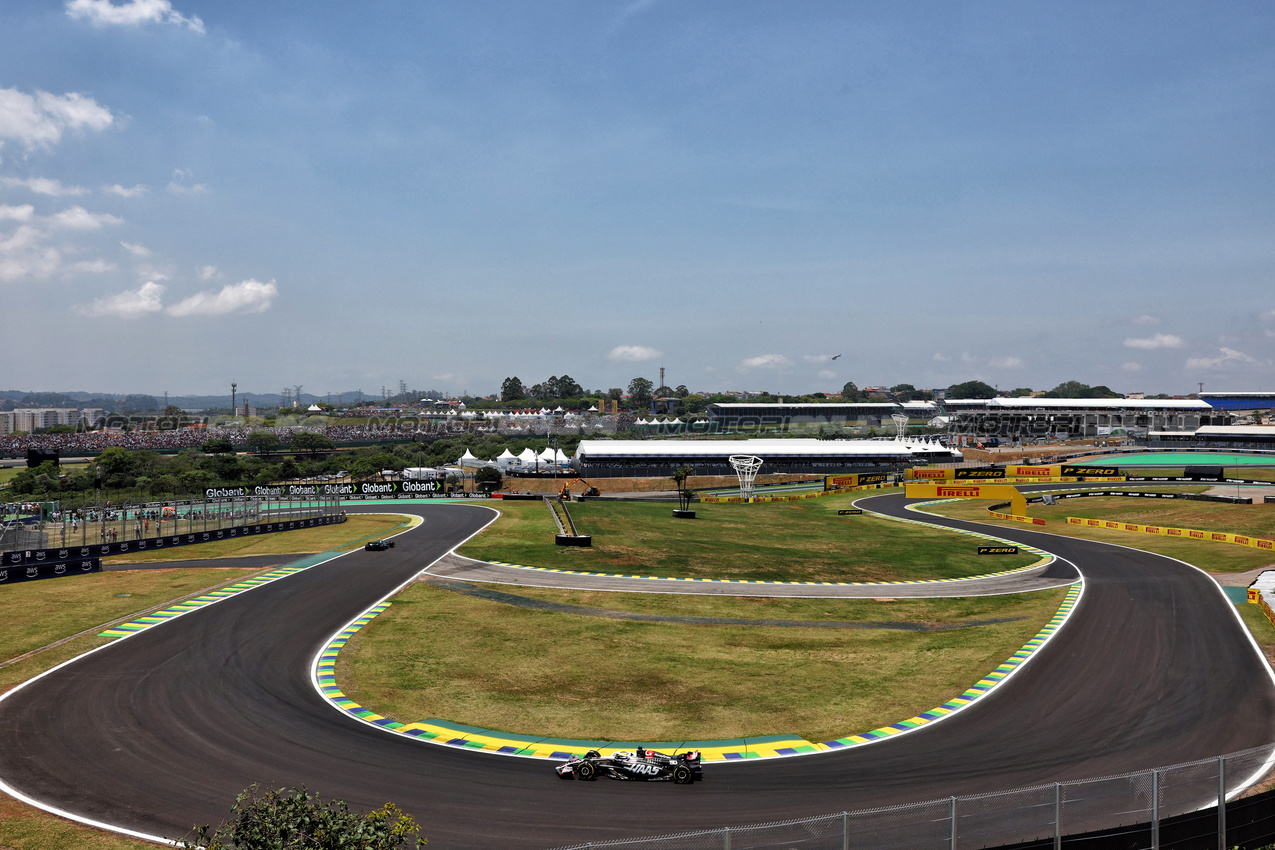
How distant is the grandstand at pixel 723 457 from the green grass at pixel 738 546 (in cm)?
3743

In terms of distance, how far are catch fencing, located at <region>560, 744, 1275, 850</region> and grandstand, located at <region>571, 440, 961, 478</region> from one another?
110876 mm

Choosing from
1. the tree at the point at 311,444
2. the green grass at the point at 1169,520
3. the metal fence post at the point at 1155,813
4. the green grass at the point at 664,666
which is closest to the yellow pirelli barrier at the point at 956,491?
the green grass at the point at 1169,520

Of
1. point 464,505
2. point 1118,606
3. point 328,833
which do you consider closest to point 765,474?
point 464,505

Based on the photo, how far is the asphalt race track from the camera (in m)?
19.2

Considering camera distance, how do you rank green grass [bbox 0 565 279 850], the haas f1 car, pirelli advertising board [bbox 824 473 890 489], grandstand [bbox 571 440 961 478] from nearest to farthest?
1. green grass [bbox 0 565 279 850]
2. the haas f1 car
3. pirelli advertising board [bbox 824 473 890 489]
4. grandstand [bbox 571 440 961 478]

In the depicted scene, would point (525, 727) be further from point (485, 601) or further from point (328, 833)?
point (485, 601)

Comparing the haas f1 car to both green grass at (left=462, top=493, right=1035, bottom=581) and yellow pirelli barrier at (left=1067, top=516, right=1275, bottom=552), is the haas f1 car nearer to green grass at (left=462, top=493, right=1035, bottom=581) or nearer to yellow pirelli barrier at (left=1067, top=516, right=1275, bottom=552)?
green grass at (left=462, top=493, right=1035, bottom=581)

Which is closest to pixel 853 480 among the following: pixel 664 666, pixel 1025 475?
pixel 1025 475

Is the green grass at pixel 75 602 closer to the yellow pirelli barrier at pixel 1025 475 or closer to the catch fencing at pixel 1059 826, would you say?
the catch fencing at pixel 1059 826

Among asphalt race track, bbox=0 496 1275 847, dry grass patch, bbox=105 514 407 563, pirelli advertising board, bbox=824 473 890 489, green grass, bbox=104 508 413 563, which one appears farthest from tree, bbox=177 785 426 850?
pirelli advertising board, bbox=824 473 890 489

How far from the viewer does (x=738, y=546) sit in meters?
66.4

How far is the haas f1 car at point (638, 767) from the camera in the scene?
821 inches

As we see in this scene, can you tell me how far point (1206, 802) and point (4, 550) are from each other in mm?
62500

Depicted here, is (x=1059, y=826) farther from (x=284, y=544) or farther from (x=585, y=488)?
(x=585, y=488)
